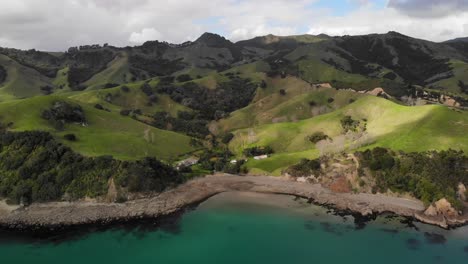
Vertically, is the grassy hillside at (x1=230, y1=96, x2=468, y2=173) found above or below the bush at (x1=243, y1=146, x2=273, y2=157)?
above

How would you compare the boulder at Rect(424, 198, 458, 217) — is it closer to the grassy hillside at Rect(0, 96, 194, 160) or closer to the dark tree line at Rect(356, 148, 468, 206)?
the dark tree line at Rect(356, 148, 468, 206)

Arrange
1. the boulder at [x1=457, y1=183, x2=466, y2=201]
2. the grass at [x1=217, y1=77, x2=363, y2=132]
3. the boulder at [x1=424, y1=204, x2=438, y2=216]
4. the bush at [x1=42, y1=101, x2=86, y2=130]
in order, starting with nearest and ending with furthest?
1. the boulder at [x1=424, y1=204, x2=438, y2=216]
2. the boulder at [x1=457, y1=183, x2=466, y2=201]
3. the bush at [x1=42, y1=101, x2=86, y2=130]
4. the grass at [x1=217, y1=77, x2=363, y2=132]

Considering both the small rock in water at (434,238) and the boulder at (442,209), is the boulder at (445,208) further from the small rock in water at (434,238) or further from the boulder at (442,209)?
the small rock in water at (434,238)

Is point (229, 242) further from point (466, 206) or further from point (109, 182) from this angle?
point (466, 206)

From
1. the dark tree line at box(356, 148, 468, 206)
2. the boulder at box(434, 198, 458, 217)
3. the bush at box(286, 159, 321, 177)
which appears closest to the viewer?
the boulder at box(434, 198, 458, 217)

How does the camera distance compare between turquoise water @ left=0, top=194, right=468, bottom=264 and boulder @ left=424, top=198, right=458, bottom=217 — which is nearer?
turquoise water @ left=0, top=194, right=468, bottom=264

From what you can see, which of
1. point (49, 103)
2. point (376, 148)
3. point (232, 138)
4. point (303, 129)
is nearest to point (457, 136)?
point (376, 148)

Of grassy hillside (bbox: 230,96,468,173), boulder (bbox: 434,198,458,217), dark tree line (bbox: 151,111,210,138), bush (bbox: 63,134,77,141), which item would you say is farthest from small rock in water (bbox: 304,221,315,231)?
dark tree line (bbox: 151,111,210,138)

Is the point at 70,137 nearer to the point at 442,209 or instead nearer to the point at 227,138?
the point at 227,138
